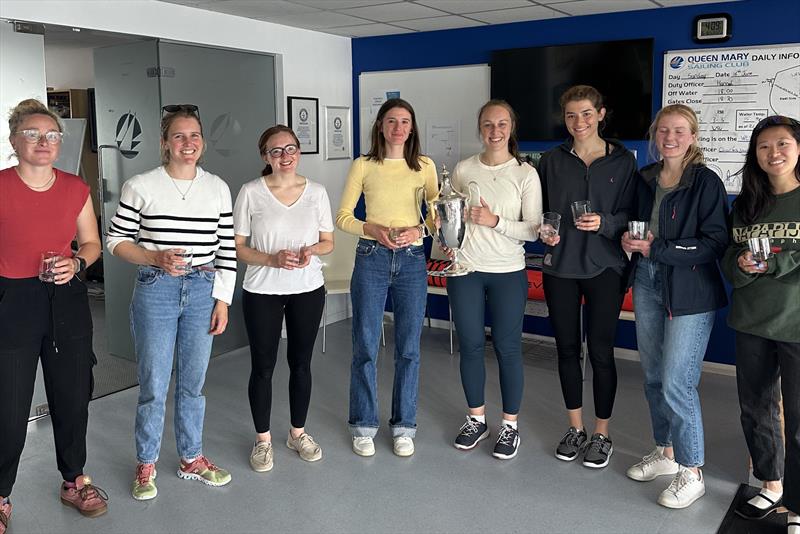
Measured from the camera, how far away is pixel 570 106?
3.10 meters

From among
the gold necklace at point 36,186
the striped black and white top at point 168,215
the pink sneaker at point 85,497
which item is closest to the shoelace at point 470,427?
the striped black and white top at point 168,215

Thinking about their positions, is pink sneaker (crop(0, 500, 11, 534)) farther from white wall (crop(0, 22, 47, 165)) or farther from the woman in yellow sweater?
white wall (crop(0, 22, 47, 165))

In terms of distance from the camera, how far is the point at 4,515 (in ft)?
9.29

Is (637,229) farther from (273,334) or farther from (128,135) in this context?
(128,135)

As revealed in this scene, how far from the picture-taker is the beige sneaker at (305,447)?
136 inches

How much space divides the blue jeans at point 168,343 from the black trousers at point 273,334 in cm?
20

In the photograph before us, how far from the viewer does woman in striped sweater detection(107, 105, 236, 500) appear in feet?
9.31

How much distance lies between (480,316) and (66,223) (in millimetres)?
1774

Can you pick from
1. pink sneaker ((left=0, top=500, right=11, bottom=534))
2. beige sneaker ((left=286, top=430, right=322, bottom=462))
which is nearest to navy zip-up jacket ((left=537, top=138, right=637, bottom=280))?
beige sneaker ((left=286, top=430, right=322, bottom=462))

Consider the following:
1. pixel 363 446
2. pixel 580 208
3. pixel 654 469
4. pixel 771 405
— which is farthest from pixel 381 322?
pixel 771 405

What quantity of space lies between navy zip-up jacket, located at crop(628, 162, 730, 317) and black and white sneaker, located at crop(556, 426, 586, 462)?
89 centimetres

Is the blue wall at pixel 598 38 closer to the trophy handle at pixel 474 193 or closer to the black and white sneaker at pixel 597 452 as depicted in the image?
the black and white sneaker at pixel 597 452

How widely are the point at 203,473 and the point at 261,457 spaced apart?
0.86 ft

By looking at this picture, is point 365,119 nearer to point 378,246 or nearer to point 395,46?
point 395,46
